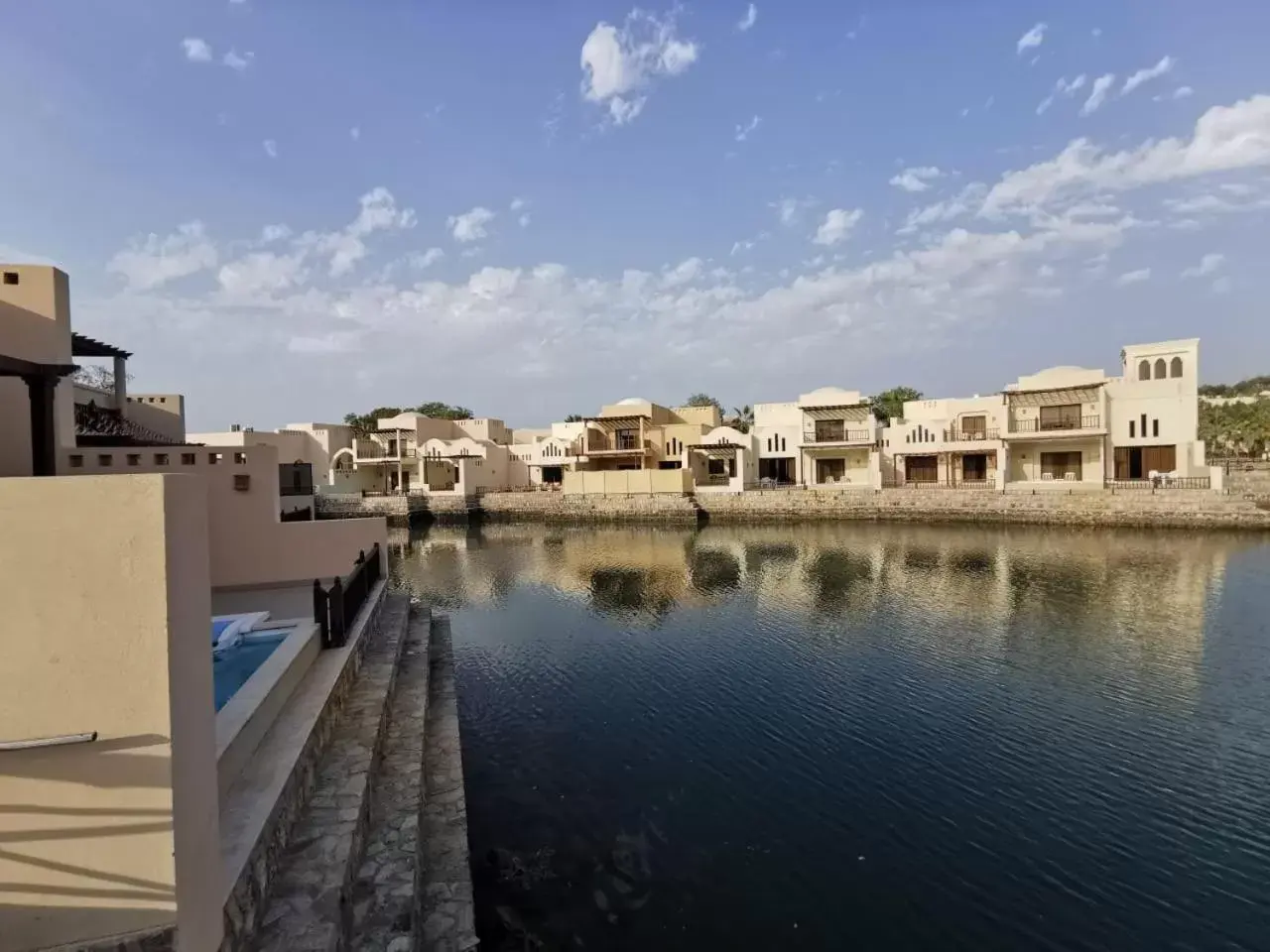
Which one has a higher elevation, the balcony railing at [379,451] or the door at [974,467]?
the balcony railing at [379,451]

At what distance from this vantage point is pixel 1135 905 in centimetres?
628

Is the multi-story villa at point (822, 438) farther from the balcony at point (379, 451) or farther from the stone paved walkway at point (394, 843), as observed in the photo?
the stone paved walkway at point (394, 843)

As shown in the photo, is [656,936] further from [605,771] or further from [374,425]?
[374,425]

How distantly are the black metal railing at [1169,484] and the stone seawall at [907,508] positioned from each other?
41.3 inches

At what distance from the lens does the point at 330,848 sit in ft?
15.7

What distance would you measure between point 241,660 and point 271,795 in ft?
13.9

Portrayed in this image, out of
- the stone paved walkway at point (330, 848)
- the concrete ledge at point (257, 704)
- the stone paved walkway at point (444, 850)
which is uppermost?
the concrete ledge at point (257, 704)

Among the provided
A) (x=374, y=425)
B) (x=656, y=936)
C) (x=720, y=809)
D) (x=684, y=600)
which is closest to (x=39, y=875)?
(x=656, y=936)

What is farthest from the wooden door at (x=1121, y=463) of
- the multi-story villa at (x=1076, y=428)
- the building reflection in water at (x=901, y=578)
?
the building reflection in water at (x=901, y=578)

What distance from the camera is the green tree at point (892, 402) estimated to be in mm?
58250

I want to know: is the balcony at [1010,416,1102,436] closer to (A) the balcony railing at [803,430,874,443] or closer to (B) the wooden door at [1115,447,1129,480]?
(B) the wooden door at [1115,447,1129,480]

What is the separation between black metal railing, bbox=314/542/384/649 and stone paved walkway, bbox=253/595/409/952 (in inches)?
40.4

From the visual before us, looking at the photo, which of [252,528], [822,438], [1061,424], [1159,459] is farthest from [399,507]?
[1159,459]

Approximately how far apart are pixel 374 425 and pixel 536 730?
5823 centimetres
